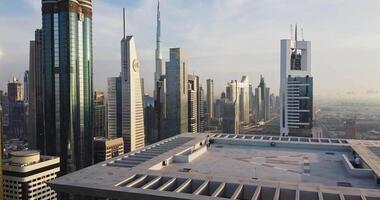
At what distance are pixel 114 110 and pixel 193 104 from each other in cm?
3623

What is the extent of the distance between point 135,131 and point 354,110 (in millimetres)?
88140

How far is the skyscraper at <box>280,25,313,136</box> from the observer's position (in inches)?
4099

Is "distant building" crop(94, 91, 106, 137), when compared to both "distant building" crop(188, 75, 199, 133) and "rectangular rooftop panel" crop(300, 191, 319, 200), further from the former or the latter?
"rectangular rooftop panel" crop(300, 191, 319, 200)

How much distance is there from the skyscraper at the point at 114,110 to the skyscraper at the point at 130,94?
11.4m

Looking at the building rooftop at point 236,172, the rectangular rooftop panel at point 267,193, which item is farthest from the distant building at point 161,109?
the rectangular rooftop panel at point 267,193

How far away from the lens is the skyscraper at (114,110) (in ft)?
500

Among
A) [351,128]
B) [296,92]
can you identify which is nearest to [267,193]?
[296,92]

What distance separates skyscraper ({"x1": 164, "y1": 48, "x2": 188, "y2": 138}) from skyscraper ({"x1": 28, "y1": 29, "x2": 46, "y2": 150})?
55.8 meters

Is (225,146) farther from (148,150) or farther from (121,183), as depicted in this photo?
(121,183)

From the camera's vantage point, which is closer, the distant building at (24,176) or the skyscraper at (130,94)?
the distant building at (24,176)

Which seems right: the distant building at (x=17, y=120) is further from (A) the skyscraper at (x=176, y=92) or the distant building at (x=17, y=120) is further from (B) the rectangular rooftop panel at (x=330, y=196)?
A: (B) the rectangular rooftop panel at (x=330, y=196)

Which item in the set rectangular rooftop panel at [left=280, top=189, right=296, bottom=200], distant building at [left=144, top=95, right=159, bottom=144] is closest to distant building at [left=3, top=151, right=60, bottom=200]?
rectangular rooftop panel at [left=280, top=189, right=296, bottom=200]

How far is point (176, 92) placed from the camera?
158 meters

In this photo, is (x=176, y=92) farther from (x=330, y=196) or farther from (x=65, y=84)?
(x=330, y=196)
